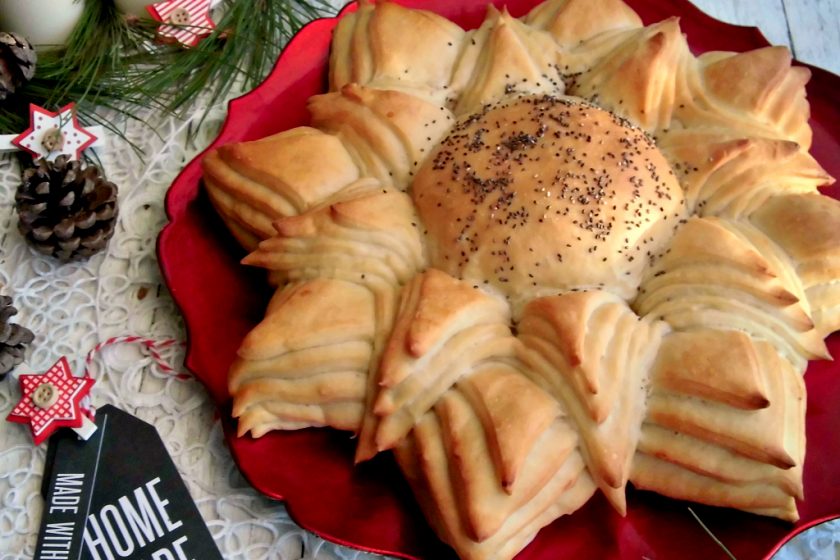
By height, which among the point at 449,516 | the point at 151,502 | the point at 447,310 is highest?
the point at 447,310

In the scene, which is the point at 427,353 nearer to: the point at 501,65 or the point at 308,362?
the point at 308,362

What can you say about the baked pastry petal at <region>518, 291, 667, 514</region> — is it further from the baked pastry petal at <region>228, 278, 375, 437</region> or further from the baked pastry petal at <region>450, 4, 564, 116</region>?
the baked pastry petal at <region>450, 4, 564, 116</region>

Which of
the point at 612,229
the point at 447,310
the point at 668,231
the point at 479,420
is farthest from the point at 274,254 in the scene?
the point at 668,231

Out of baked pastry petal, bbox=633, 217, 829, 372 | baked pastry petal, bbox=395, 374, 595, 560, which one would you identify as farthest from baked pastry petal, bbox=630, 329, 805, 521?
baked pastry petal, bbox=395, 374, 595, 560

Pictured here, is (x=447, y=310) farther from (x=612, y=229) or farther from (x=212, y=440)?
(x=212, y=440)

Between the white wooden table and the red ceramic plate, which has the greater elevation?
the white wooden table

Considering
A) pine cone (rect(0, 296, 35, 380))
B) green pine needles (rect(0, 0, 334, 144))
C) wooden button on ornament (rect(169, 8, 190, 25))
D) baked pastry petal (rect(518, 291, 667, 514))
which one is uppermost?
wooden button on ornament (rect(169, 8, 190, 25))

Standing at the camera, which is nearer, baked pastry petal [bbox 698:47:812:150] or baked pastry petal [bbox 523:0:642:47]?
baked pastry petal [bbox 698:47:812:150]

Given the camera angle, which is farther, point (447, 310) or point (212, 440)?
point (212, 440)
